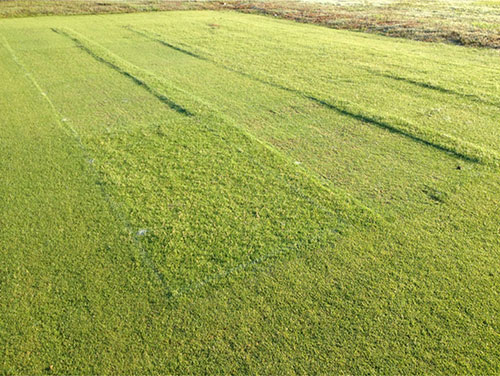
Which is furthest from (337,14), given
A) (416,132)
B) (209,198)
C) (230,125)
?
(209,198)

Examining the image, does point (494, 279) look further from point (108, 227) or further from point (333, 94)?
point (333, 94)

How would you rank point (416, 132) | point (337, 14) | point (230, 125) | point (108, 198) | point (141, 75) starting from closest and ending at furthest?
point (108, 198) → point (416, 132) → point (230, 125) → point (141, 75) → point (337, 14)

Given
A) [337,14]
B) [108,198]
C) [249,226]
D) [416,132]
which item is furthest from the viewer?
[337,14]

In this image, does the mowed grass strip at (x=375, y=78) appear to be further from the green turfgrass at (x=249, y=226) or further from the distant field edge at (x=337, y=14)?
the distant field edge at (x=337, y=14)

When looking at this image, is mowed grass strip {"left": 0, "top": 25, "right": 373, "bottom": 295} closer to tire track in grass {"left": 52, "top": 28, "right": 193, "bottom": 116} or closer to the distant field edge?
tire track in grass {"left": 52, "top": 28, "right": 193, "bottom": 116}

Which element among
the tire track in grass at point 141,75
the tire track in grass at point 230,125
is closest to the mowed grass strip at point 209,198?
the tire track in grass at point 230,125

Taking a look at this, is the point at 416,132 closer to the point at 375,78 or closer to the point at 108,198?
the point at 375,78
